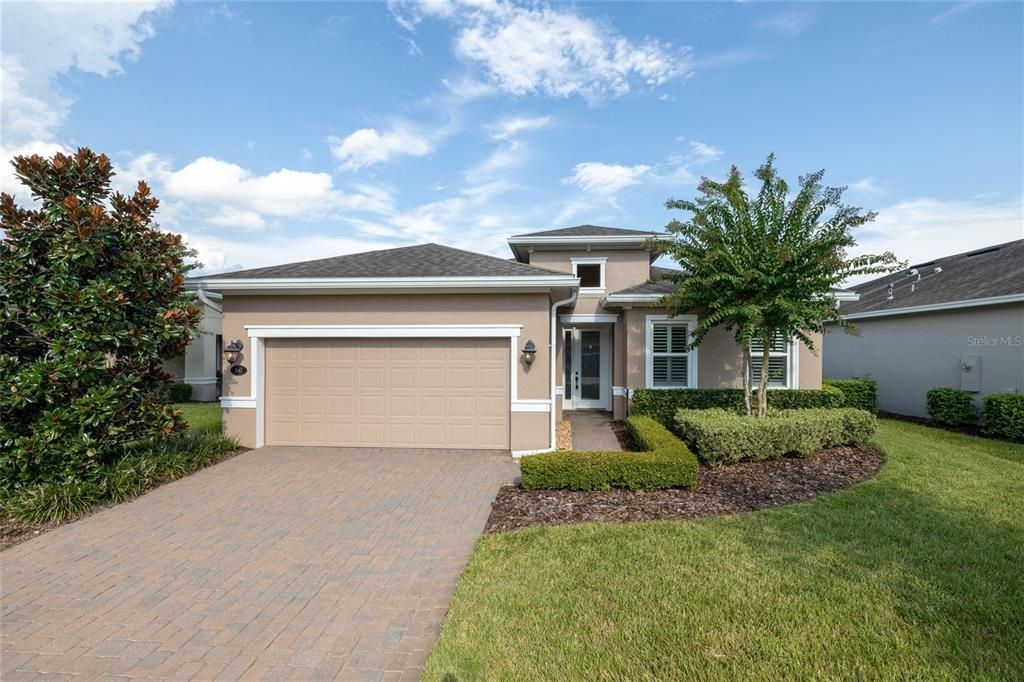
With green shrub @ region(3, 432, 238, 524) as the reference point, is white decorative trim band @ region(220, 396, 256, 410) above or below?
above

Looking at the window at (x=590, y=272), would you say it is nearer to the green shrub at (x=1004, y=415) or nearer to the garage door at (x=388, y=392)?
the garage door at (x=388, y=392)

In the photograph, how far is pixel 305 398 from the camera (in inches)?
343

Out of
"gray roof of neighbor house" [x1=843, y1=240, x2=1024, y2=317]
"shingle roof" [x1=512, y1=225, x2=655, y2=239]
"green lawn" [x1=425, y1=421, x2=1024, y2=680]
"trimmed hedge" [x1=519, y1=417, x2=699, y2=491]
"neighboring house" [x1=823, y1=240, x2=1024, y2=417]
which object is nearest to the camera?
"green lawn" [x1=425, y1=421, x2=1024, y2=680]

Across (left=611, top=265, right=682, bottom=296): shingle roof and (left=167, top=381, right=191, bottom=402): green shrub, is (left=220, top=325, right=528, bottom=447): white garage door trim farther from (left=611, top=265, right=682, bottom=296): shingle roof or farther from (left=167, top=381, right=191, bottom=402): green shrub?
(left=167, top=381, right=191, bottom=402): green shrub

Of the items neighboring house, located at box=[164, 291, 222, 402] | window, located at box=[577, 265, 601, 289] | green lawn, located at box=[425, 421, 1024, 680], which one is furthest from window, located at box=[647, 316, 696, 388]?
neighboring house, located at box=[164, 291, 222, 402]

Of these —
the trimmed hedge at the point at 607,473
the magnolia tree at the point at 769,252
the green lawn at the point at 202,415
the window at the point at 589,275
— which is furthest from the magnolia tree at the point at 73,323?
the window at the point at 589,275

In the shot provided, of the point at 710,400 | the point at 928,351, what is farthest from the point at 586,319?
the point at 928,351

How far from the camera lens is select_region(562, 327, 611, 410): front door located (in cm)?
1328

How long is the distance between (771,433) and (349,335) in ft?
24.1

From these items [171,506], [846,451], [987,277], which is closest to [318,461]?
[171,506]

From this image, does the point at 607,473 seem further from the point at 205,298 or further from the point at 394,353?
the point at 205,298

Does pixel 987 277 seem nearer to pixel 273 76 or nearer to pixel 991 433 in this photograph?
pixel 991 433

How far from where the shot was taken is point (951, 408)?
35.8 ft

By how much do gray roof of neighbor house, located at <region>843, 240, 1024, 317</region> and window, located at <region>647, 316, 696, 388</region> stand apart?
6.66 meters
